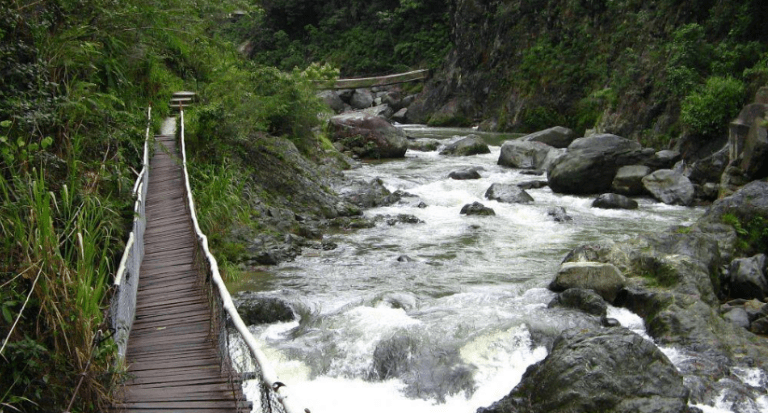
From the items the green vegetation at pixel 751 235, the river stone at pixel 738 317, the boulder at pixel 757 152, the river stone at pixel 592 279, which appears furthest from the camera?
the boulder at pixel 757 152

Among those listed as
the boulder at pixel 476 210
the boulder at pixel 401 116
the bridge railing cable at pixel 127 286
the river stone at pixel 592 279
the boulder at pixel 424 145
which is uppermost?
the bridge railing cable at pixel 127 286

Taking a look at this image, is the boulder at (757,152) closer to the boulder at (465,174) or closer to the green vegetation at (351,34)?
the boulder at (465,174)

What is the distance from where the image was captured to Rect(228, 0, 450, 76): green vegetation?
4459 centimetres

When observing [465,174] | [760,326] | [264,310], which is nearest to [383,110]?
[465,174]

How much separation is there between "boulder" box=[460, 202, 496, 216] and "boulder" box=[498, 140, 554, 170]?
5934 mm

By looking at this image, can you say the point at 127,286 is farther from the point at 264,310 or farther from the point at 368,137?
the point at 368,137

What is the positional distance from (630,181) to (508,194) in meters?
3.16

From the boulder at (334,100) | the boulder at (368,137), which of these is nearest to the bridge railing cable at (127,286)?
the boulder at (368,137)

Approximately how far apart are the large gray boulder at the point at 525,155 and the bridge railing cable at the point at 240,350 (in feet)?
49.9

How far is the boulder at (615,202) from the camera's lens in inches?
611

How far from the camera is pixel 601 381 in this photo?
21.1ft

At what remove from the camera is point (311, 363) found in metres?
7.91

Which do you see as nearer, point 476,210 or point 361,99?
point 476,210

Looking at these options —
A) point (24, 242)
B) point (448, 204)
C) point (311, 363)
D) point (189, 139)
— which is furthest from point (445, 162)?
point (24, 242)
